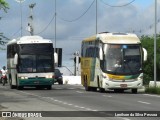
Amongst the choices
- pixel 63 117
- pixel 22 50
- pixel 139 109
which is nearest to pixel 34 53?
pixel 22 50

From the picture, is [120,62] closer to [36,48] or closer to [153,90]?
[153,90]

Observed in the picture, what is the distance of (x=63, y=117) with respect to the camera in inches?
785

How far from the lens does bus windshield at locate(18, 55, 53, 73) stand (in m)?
43.2

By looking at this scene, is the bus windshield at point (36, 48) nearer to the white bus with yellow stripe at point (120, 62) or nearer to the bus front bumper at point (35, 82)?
the bus front bumper at point (35, 82)

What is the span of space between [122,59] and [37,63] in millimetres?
8194

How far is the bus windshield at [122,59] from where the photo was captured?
123ft

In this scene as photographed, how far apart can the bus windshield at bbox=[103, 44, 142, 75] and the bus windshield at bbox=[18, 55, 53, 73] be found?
692cm

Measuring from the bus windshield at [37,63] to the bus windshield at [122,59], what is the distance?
6917 millimetres

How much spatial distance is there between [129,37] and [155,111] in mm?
16085

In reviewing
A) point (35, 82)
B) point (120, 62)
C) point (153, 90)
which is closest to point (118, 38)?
point (120, 62)

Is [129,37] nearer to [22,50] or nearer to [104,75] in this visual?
[104,75]

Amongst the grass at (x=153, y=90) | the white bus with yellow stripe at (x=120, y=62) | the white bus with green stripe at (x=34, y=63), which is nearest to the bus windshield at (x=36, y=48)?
the white bus with green stripe at (x=34, y=63)

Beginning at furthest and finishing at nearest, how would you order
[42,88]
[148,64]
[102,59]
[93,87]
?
[148,64], [42,88], [93,87], [102,59]

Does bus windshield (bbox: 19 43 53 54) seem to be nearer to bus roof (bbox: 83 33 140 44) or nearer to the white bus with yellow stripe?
bus roof (bbox: 83 33 140 44)
